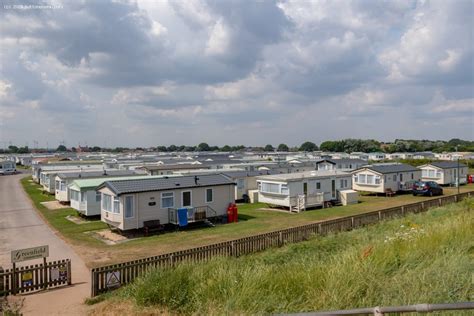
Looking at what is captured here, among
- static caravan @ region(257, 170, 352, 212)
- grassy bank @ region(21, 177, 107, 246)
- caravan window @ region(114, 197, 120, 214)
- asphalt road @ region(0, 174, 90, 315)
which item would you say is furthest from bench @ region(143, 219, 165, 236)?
static caravan @ region(257, 170, 352, 212)

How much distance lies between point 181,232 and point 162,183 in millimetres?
3331

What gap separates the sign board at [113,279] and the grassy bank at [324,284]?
568 millimetres

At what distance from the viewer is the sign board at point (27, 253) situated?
11734 millimetres

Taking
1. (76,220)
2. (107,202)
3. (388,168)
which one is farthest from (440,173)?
(76,220)

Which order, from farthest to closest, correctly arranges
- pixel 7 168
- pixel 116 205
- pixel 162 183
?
pixel 7 168 → pixel 162 183 → pixel 116 205

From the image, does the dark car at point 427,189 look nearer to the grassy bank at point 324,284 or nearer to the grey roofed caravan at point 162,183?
the grey roofed caravan at point 162,183

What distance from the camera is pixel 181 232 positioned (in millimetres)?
21453

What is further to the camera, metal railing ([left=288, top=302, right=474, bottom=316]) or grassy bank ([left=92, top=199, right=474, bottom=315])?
grassy bank ([left=92, top=199, right=474, bottom=315])

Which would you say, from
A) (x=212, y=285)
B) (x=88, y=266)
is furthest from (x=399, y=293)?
(x=88, y=266)

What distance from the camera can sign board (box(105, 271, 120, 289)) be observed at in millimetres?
11500

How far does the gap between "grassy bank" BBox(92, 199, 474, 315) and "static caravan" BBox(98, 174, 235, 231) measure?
33.5 feet

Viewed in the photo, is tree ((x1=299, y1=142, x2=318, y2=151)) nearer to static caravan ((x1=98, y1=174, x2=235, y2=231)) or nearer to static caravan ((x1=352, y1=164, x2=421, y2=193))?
static caravan ((x1=352, y1=164, x2=421, y2=193))

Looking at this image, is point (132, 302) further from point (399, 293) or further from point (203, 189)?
point (203, 189)

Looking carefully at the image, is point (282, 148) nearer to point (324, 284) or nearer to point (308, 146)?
point (308, 146)
